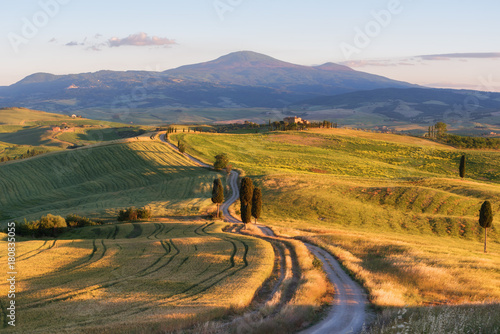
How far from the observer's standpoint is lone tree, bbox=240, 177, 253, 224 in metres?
51.5

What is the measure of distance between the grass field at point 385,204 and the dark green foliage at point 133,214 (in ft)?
59.2

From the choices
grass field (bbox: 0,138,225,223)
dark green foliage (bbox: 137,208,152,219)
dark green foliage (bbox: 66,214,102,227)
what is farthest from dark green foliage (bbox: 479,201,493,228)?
dark green foliage (bbox: 66,214,102,227)

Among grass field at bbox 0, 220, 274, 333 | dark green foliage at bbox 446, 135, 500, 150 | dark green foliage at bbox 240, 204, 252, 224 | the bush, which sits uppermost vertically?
dark green foliage at bbox 446, 135, 500, 150

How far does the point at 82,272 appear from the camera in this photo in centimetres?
2655

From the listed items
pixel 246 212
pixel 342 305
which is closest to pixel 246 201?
pixel 246 212

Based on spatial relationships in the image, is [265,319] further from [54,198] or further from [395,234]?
[54,198]

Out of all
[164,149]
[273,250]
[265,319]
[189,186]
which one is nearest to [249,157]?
[164,149]

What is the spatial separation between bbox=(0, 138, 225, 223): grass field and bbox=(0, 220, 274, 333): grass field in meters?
27.3

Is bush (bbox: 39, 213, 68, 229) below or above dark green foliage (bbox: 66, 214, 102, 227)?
above

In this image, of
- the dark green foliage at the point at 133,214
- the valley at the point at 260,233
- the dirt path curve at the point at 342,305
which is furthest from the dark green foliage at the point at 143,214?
the dirt path curve at the point at 342,305

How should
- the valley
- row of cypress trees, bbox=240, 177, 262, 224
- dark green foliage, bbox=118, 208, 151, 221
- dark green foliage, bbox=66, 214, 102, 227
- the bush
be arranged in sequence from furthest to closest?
dark green foliage, bbox=118, 208, 151, 221 → dark green foliage, bbox=66, 214, 102, 227 → row of cypress trees, bbox=240, 177, 262, 224 → the bush → the valley

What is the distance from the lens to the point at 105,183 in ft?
294

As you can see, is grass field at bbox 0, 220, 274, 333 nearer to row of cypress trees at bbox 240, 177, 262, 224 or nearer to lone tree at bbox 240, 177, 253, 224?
lone tree at bbox 240, 177, 253, 224

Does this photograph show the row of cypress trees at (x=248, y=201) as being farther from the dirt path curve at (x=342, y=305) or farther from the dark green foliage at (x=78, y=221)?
the dark green foliage at (x=78, y=221)
